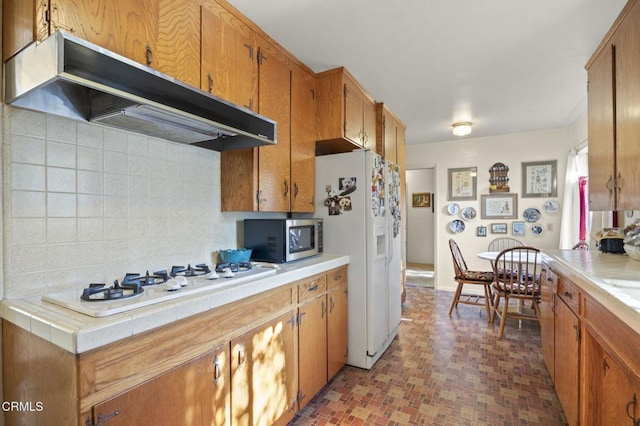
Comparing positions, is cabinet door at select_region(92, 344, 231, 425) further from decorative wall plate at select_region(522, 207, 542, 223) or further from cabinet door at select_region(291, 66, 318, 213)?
decorative wall plate at select_region(522, 207, 542, 223)

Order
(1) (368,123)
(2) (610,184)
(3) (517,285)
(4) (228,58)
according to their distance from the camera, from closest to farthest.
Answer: (4) (228,58), (2) (610,184), (1) (368,123), (3) (517,285)

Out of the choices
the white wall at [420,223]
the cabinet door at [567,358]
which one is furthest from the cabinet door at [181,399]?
the white wall at [420,223]

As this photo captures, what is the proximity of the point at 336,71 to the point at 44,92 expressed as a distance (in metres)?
1.90

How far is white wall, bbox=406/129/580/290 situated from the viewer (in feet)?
14.6

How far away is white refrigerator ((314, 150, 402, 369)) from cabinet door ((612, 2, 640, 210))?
1.45 metres

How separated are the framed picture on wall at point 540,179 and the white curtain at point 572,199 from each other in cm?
26

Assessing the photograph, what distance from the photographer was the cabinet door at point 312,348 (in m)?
1.89

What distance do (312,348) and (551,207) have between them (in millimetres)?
4277

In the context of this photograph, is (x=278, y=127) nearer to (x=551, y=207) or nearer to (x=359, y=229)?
(x=359, y=229)

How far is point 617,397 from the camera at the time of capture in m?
1.16

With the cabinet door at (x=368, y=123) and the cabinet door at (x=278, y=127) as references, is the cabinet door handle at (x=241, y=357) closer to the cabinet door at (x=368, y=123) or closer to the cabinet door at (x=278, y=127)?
the cabinet door at (x=278, y=127)

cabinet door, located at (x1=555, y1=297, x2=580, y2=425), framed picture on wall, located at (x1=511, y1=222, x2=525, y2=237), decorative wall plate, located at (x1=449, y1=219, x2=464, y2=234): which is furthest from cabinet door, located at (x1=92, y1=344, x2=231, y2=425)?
framed picture on wall, located at (x1=511, y1=222, x2=525, y2=237)

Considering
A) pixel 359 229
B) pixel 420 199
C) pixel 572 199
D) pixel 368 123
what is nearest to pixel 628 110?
pixel 359 229

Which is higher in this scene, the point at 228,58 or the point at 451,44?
the point at 451,44
